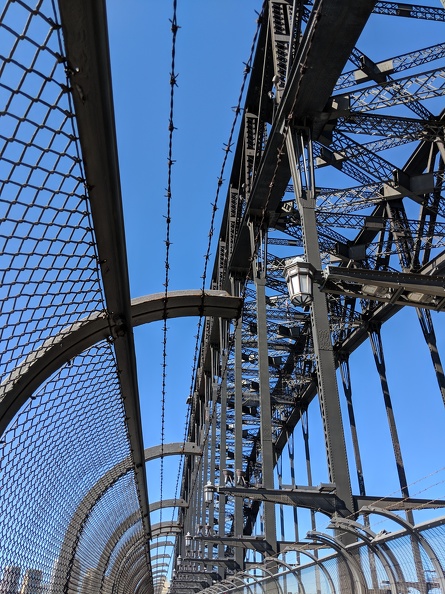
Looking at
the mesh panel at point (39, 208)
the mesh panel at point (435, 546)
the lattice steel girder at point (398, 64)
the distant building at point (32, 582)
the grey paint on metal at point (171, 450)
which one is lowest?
the mesh panel at point (435, 546)

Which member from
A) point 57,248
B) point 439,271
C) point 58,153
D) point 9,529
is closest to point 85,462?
point 9,529

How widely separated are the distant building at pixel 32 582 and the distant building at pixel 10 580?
1.14ft

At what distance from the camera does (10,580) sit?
582cm

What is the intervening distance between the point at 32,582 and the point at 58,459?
162cm

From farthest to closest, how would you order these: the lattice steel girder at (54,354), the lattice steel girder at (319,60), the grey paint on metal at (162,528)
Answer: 1. the grey paint on metal at (162,528)
2. the lattice steel girder at (319,60)
3. the lattice steel girder at (54,354)

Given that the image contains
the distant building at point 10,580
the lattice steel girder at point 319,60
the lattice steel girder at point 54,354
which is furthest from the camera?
the lattice steel girder at point 319,60

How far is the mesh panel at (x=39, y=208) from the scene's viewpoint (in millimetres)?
2513

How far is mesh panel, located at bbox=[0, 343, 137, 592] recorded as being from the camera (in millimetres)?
5297

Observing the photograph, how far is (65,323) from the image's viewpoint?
441cm

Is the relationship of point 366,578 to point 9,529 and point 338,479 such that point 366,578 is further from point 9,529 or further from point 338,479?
point 338,479

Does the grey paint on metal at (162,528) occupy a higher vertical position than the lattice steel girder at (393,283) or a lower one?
higher

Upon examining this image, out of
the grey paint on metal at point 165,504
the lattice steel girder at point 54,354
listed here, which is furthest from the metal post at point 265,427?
the grey paint on metal at point 165,504

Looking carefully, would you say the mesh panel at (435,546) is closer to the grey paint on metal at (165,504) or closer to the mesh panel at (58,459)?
the mesh panel at (58,459)

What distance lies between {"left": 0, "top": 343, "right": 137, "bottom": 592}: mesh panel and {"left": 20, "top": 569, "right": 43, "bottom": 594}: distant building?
0.09m
